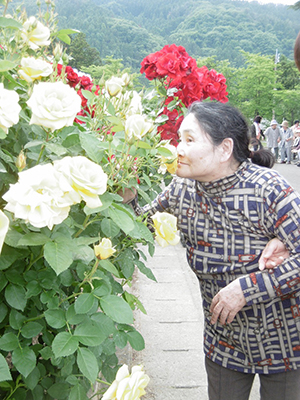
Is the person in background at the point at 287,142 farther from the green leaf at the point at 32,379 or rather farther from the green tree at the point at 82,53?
the green tree at the point at 82,53

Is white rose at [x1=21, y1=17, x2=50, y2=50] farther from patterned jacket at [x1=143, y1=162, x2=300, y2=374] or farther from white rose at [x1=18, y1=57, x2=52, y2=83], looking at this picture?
patterned jacket at [x1=143, y1=162, x2=300, y2=374]

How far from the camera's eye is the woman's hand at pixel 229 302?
1.81 m

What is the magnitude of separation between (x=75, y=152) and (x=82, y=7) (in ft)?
303

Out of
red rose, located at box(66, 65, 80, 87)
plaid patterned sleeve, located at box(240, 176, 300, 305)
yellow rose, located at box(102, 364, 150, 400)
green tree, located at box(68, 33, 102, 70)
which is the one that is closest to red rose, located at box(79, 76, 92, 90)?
red rose, located at box(66, 65, 80, 87)

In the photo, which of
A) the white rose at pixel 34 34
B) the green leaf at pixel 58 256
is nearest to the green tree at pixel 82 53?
the white rose at pixel 34 34

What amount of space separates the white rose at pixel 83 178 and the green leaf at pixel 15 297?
366mm

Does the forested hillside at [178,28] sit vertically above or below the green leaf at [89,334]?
below

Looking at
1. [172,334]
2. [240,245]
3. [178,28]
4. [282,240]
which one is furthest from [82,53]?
[178,28]

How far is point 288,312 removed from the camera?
191 cm

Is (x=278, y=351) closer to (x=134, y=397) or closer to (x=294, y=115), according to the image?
(x=134, y=397)

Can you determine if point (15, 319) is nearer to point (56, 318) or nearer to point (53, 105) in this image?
point (56, 318)

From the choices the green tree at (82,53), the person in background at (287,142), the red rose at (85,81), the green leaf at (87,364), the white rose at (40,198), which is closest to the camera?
the white rose at (40,198)

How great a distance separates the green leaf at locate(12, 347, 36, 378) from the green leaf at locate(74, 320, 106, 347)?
0.44 ft

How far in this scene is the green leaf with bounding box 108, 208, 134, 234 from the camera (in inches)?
40.2
